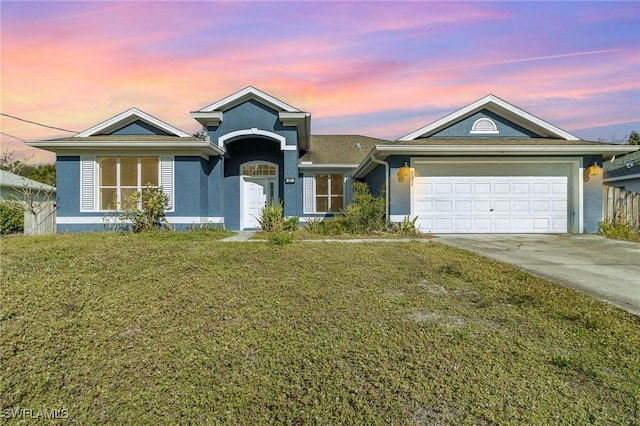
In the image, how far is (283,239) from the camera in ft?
28.1

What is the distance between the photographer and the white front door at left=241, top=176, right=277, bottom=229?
15216mm

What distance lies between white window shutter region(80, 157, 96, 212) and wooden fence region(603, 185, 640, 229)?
56.3ft

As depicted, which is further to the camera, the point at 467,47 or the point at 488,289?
the point at 467,47

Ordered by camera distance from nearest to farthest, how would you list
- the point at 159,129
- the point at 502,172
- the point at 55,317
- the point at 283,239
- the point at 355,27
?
the point at 55,317 → the point at 283,239 → the point at 355,27 → the point at 502,172 → the point at 159,129

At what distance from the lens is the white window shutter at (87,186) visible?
12.3 meters

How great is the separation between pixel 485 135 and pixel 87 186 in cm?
1403

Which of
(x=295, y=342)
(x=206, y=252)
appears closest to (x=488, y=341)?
(x=295, y=342)

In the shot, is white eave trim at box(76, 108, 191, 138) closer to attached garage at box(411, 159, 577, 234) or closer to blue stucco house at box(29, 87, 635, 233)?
blue stucco house at box(29, 87, 635, 233)

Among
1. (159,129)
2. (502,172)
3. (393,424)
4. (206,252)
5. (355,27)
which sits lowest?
(393,424)

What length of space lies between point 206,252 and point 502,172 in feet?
32.0

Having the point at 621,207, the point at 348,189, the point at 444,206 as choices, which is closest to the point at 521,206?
the point at 444,206

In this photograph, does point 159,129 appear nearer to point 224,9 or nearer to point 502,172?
point 224,9

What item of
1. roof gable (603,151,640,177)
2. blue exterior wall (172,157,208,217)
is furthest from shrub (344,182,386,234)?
roof gable (603,151,640,177)

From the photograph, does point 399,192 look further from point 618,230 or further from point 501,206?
point 618,230
